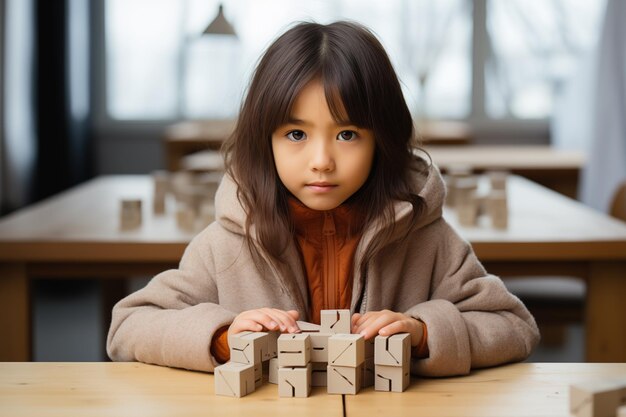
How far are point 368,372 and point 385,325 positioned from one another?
0.07 m

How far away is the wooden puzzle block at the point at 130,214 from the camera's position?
2709mm

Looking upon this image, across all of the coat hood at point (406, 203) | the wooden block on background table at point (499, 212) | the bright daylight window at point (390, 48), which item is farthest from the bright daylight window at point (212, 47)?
the coat hood at point (406, 203)

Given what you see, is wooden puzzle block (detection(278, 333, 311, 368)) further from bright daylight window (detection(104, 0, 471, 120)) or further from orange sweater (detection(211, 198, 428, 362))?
bright daylight window (detection(104, 0, 471, 120))

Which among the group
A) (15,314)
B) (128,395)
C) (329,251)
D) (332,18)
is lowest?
(15,314)

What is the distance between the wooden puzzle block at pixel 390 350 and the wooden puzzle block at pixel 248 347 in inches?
6.0

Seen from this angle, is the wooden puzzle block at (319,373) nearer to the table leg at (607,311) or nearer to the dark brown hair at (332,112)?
the dark brown hair at (332,112)

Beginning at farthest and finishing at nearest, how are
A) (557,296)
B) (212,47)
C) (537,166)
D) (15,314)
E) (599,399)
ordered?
1. (212,47)
2. (537,166)
3. (557,296)
4. (15,314)
5. (599,399)

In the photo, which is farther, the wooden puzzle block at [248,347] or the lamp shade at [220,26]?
the lamp shade at [220,26]

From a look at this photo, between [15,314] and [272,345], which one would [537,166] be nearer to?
[15,314]

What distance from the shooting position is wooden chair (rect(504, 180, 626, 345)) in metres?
3.01

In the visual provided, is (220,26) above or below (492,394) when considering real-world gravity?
above

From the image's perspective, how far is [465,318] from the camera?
1467mm

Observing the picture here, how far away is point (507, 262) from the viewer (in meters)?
2.52

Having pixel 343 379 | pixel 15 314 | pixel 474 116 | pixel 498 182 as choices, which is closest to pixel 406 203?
pixel 343 379
